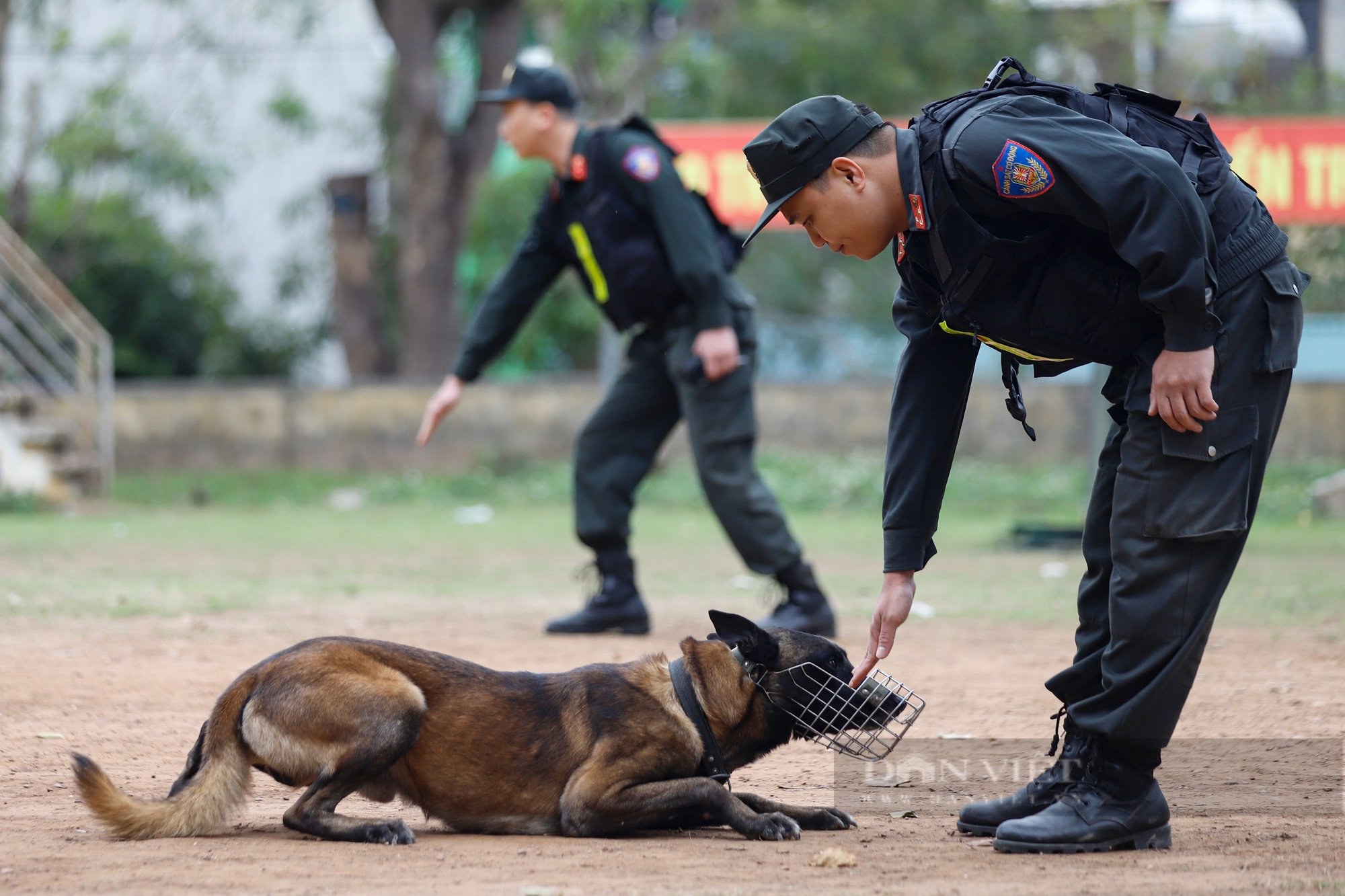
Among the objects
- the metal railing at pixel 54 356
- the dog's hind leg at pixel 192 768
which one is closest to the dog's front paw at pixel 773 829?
the dog's hind leg at pixel 192 768

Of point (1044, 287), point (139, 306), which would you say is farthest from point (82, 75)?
point (1044, 287)

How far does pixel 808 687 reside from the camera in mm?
3592

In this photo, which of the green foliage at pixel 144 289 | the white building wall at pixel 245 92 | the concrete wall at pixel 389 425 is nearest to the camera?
the concrete wall at pixel 389 425

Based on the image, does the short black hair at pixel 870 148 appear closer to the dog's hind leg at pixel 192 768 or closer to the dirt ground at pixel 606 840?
the dirt ground at pixel 606 840

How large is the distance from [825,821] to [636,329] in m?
3.54

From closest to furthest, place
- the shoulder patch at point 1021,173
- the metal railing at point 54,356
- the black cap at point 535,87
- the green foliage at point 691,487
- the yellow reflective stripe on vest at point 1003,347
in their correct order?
the shoulder patch at point 1021,173 → the yellow reflective stripe on vest at point 1003,347 → the black cap at point 535,87 → the green foliage at point 691,487 → the metal railing at point 54,356

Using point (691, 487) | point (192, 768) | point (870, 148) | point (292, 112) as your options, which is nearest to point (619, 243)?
point (870, 148)

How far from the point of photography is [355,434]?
16.4 meters

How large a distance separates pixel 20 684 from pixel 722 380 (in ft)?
9.56

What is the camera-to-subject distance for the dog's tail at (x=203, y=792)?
3480 mm

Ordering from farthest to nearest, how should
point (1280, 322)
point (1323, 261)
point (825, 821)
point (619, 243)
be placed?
1. point (1323, 261)
2. point (619, 243)
3. point (825, 821)
4. point (1280, 322)

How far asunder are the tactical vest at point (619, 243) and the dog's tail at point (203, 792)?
3.26 meters

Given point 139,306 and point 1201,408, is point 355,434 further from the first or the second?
point 1201,408

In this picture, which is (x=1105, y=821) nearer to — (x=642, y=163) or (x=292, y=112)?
(x=642, y=163)
